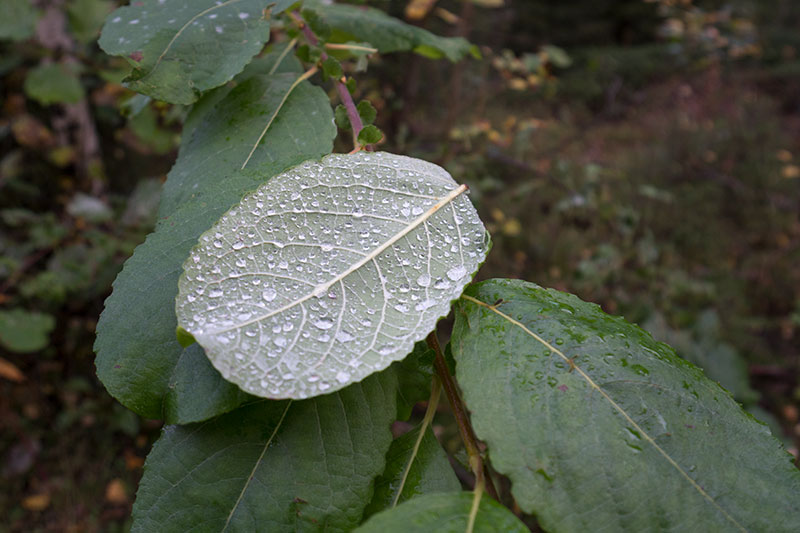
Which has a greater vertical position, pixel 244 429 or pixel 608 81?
pixel 244 429

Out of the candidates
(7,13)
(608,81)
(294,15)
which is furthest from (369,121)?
(608,81)

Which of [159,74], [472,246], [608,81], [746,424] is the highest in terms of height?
[159,74]

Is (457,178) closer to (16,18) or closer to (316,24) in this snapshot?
(16,18)

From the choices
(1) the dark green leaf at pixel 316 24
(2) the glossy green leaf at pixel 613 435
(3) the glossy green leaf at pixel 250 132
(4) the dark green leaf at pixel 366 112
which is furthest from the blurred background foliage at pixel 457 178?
(2) the glossy green leaf at pixel 613 435

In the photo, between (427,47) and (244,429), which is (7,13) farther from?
(244,429)

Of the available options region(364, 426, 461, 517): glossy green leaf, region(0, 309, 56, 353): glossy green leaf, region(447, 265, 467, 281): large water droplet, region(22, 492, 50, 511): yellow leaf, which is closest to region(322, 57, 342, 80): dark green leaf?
region(447, 265, 467, 281): large water droplet

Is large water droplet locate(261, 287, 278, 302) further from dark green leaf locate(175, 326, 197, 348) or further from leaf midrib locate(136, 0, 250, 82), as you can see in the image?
leaf midrib locate(136, 0, 250, 82)
